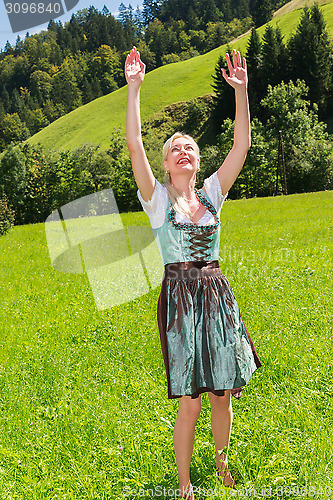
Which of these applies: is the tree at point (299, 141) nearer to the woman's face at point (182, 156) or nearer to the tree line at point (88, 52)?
the woman's face at point (182, 156)

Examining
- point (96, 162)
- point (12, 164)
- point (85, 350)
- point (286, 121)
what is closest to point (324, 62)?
point (286, 121)

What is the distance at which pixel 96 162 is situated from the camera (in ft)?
232

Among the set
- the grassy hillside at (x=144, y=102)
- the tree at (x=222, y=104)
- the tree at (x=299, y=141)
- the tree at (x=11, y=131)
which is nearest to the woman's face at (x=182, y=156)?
the tree at (x=299, y=141)

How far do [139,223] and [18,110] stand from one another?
134 metres

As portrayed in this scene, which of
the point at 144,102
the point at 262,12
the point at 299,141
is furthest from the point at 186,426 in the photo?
the point at 262,12

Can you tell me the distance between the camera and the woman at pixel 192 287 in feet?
10.3

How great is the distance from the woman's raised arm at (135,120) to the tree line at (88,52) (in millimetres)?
133668

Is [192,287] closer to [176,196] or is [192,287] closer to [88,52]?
[176,196]

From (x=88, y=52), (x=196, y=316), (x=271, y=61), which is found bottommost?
(x=196, y=316)

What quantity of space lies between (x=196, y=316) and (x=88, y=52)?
188 meters

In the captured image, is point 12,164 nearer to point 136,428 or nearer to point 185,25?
point 136,428

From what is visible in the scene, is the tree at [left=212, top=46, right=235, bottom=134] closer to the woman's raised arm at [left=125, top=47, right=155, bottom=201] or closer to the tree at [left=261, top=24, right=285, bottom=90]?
the tree at [left=261, top=24, right=285, bottom=90]

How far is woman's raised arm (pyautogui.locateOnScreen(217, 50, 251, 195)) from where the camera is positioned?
348cm

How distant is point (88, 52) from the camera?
17250 centimetres
